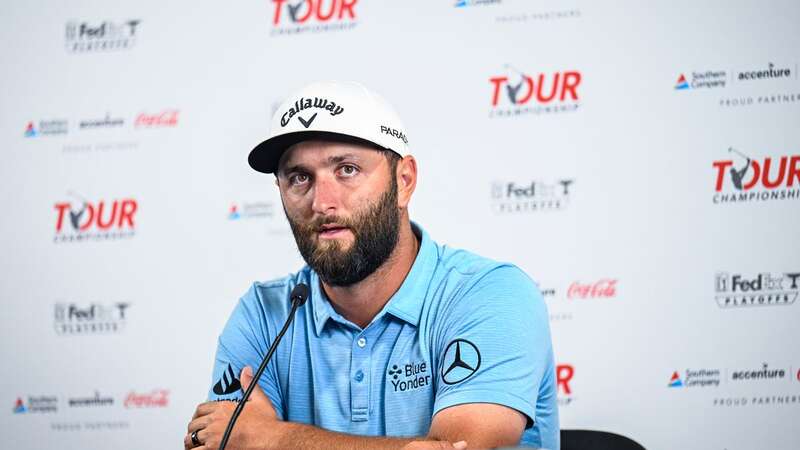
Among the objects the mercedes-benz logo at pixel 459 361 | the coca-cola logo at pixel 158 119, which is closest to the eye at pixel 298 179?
the mercedes-benz logo at pixel 459 361

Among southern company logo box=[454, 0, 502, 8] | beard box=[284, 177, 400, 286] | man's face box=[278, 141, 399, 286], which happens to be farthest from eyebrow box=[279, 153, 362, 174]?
southern company logo box=[454, 0, 502, 8]

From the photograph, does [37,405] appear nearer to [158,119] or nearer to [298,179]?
[158,119]

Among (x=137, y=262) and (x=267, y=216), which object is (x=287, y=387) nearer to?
(x=267, y=216)

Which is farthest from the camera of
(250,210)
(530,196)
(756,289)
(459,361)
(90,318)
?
(90,318)

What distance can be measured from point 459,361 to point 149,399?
217 cm

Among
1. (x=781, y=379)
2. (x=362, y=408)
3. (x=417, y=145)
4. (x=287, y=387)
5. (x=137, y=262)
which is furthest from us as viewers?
(x=137, y=262)

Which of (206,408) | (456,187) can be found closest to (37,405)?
(456,187)

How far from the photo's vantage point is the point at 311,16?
9.93ft

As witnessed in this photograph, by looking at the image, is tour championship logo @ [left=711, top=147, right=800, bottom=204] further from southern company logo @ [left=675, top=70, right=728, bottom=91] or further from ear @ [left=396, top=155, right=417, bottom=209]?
ear @ [left=396, top=155, right=417, bottom=209]

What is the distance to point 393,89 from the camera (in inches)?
116

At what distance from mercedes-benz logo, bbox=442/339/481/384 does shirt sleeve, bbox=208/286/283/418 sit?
416 millimetres

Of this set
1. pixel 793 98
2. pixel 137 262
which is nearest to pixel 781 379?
pixel 793 98

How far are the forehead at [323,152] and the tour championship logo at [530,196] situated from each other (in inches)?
57.2

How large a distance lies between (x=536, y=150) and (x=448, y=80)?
452 millimetres
